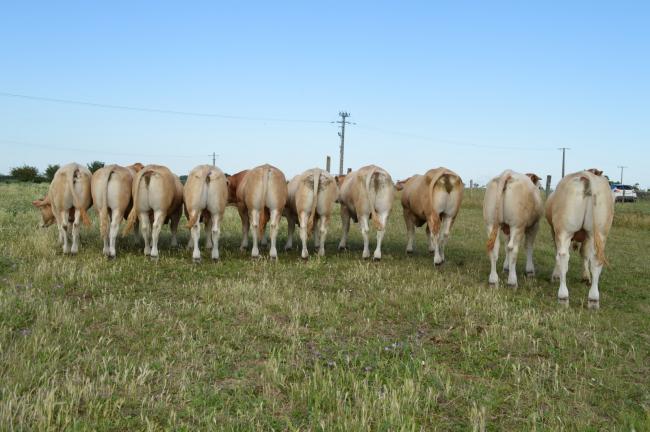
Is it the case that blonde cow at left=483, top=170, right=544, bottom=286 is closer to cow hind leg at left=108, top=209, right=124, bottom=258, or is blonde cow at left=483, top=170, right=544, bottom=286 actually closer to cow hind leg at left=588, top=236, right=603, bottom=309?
cow hind leg at left=588, top=236, right=603, bottom=309

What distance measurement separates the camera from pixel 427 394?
13.6ft

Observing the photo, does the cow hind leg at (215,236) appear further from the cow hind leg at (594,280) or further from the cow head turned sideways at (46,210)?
the cow hind leg at (594,280)

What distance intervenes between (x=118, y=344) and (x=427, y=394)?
3245mm

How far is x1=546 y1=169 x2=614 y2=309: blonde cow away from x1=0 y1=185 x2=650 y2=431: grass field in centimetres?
57

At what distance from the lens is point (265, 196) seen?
10.3 meters

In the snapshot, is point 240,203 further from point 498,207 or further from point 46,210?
point 498,207

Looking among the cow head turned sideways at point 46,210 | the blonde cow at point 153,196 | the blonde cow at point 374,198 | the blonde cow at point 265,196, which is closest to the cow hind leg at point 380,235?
the blonde cow at point 374,198

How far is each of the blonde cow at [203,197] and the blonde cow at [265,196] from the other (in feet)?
2.04

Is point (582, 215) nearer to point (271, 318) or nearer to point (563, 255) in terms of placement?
point (563, 255)

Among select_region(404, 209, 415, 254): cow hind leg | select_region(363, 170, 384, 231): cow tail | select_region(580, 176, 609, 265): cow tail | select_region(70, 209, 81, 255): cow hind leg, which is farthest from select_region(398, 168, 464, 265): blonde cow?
select_region(70, 209, 81, 255): cow hind leg

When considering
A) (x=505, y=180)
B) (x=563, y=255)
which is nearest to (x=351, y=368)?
(x=563, y=255)

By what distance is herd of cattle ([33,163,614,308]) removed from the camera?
305 inches

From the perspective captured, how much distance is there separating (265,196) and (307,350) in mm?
5580

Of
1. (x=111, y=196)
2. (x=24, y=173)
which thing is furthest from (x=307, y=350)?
(x=24, y=173)
